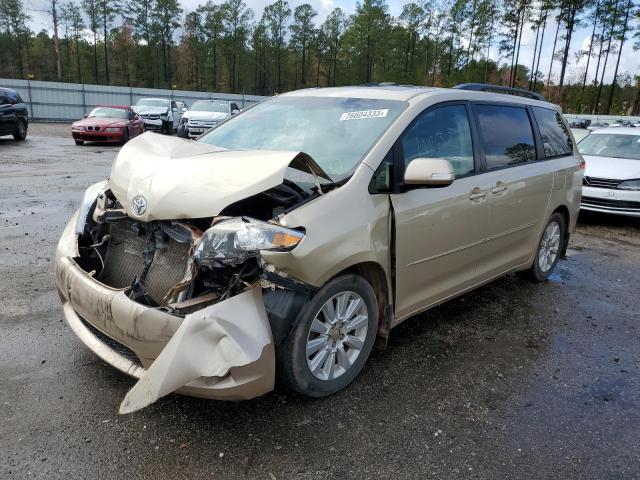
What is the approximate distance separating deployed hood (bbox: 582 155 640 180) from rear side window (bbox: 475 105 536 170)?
4532mm

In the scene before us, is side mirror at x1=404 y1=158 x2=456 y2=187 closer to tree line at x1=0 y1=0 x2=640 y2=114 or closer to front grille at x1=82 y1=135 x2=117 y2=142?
front grille at x1=82 y1=135 x2=117 y2=142

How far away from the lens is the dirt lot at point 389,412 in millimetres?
2516

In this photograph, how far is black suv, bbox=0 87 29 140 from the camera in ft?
53.7

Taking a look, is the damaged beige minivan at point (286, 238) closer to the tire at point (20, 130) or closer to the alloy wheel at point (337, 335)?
the alloy wheel at point (337, 335)

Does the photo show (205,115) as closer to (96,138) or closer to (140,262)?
(96,138)

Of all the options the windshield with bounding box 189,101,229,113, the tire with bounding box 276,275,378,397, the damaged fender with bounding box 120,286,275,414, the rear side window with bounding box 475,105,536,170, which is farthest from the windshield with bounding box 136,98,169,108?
the damaged fender with bounding box 120,286,275,414

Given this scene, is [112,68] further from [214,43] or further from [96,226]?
[96,226]

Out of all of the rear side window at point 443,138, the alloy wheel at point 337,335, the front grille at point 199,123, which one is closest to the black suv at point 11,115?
the front grille at point 199,123

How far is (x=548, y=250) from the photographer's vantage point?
5434mm

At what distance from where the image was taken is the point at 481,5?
59.0 meters

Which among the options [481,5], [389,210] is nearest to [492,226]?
[389,210]

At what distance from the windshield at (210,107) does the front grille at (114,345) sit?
63.1 feet

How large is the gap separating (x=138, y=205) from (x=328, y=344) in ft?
4.30

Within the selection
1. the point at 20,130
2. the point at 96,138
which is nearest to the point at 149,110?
the point at 96,138
